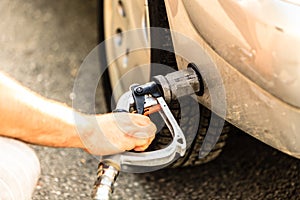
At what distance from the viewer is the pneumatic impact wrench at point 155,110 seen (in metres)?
1.50

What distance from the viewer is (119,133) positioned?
154 cm

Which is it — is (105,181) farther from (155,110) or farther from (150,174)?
(150,174)

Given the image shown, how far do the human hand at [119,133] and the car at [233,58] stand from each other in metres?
0.17

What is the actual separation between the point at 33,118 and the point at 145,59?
480mm

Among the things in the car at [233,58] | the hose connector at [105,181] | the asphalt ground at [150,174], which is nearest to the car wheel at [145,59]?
the car at [233,58]

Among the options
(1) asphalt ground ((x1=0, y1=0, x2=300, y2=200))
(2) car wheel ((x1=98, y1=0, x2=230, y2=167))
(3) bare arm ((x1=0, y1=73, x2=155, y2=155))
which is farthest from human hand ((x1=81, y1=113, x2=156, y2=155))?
(1) asphalt ground ((x1=0, y1=0, x2=300, y2=200))

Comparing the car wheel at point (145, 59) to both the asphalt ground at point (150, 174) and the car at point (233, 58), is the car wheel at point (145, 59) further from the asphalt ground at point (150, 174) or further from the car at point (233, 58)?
the asphalt ground at point (150, 174)

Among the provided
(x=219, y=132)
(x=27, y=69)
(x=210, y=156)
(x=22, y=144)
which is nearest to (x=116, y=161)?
(x=22, y=144)

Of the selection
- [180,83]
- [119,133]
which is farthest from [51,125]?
[180,83]

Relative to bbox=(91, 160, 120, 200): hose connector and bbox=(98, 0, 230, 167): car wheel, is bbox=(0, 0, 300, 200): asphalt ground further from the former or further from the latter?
bbox=(91, 160, 120, 200): hose connector

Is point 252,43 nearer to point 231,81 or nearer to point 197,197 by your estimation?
point 231,81

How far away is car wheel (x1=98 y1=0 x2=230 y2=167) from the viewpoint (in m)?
1.74

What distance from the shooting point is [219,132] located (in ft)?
5.97

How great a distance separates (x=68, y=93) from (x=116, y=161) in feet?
3.23
